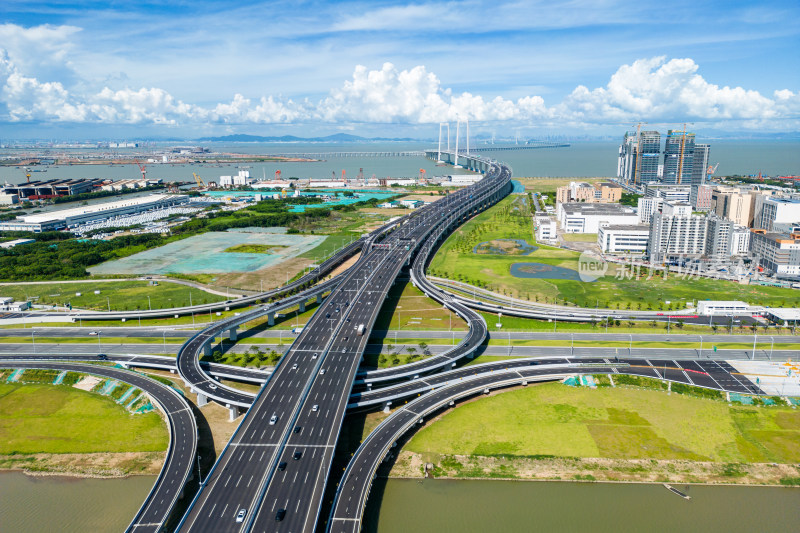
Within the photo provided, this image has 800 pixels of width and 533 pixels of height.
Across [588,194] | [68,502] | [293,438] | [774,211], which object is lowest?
[68,502]

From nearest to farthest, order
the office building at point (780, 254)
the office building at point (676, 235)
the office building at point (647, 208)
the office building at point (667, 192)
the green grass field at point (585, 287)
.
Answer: the green grass field at point (585, 287) < the office building at point (780, 254) < the office building at point (676, 235) < the office building at point (647, 208) < the office building at point (667, 192)

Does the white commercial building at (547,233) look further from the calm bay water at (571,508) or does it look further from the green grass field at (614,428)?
the calm bay water at (571,508)

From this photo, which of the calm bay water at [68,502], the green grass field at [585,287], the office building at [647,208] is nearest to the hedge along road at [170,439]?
the calm bay water at [68,502]

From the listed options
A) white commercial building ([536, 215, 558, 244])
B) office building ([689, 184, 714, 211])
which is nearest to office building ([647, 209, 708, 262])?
white commercial building ([536, 215, 558, 244])

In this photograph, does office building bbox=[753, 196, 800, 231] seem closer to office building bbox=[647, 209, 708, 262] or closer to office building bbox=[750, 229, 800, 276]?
office building bbox=[750, 229, 800, 276]

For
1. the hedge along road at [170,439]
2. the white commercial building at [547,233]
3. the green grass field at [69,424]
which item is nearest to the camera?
the hedge along road at [170,439]

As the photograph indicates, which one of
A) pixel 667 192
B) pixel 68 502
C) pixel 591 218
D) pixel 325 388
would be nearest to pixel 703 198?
pixel 667 192

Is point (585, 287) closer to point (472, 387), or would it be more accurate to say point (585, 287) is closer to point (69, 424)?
point (472, 387)
